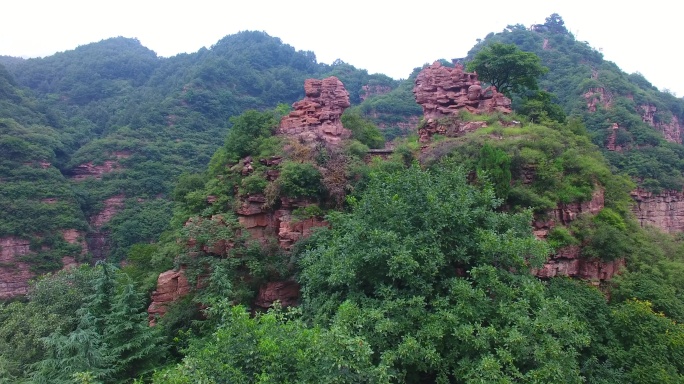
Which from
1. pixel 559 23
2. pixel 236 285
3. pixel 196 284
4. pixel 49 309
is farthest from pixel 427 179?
pixel 559 23

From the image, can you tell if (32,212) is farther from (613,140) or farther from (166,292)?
(613,140)

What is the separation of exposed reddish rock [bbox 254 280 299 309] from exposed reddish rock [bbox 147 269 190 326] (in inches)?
103

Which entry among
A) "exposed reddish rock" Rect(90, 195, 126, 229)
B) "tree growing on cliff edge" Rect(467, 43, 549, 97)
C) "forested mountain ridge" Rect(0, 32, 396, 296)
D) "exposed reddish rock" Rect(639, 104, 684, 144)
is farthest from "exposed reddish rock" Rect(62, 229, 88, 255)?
"exposed reddish rock" Rect(639, 104, 684, 144)

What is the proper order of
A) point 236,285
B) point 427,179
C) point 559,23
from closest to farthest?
1. point 427,179
2. point 236,285
3. point 559,23

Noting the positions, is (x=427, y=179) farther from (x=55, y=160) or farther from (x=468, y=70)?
(x=55, y=160)

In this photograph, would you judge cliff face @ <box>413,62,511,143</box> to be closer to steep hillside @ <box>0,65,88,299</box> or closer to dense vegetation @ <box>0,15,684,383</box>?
dense vegetation @ <box>0,15,684,383</box>

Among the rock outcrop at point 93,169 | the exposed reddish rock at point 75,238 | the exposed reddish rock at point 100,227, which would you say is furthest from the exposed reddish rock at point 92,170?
the exposed reddish rock at point 75,238

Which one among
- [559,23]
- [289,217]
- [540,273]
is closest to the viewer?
[540,273]

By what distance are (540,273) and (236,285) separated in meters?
9.01

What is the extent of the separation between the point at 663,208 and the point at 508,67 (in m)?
22.2

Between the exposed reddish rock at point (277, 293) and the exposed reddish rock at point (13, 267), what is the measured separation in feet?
93.5

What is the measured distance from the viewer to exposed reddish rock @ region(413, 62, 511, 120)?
16484 mm

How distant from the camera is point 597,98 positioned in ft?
123

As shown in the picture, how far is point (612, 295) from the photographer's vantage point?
10.2 meters
